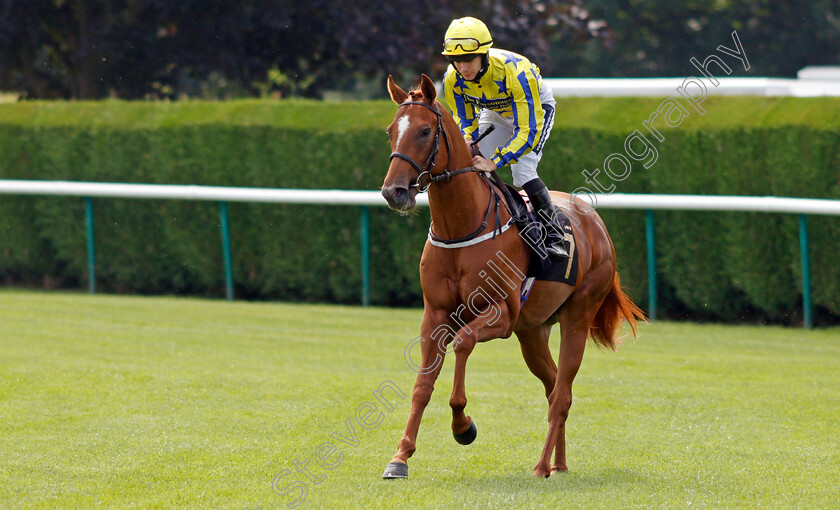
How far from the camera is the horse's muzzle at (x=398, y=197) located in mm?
4582

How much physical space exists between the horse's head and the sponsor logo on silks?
547 mm

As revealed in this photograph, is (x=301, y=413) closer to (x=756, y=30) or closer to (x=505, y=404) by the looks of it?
(x=505, y=404)

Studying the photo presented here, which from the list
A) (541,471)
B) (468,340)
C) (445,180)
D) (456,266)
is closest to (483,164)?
(445,180)

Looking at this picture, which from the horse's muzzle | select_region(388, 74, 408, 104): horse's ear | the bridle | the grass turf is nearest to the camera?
the horse's muzzle

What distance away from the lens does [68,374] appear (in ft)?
23.6

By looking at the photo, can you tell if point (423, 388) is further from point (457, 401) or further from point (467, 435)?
point (467, 435)

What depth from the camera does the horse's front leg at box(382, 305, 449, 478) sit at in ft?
16.0

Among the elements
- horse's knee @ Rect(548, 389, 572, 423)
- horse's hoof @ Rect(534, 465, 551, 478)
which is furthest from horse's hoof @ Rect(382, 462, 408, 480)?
horse's knee @ Rect(548, 389, 572, 423)

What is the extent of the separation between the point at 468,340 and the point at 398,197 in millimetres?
728

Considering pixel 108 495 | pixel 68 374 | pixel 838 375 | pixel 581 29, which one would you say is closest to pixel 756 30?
pixel 581 29

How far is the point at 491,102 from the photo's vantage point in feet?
17.7

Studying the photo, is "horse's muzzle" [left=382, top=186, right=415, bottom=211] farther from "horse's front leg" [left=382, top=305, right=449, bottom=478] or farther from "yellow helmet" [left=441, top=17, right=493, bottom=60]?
"yellow helmet" [left=441, top=17, right=493, bottom=60]

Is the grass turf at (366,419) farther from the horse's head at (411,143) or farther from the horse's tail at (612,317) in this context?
the horse's head at (411,143)

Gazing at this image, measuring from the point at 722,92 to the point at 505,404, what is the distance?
512 centimetres
